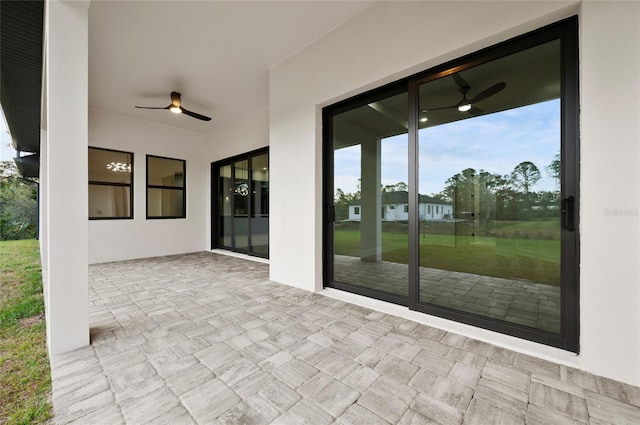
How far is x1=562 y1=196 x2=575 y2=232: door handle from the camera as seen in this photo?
→ 1862mm

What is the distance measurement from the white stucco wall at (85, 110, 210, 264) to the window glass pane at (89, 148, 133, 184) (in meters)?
0.16

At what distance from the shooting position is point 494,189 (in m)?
2.35

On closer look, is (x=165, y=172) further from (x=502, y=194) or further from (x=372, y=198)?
(x=502, y=194)

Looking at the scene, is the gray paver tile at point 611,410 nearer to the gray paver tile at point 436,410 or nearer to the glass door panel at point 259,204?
the gray paver tile at point 436,410

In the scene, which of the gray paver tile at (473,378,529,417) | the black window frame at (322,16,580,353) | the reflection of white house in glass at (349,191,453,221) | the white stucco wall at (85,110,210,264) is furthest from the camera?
the white stucco wall at (85,110,210,264)

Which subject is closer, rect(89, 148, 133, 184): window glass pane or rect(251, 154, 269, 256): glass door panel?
rect(89, 148, 133, 184): window glass pane

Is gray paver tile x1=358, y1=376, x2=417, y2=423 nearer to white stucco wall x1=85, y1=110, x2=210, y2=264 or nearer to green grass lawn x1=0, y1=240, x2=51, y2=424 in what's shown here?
green grass lawn x1=0, y1=240, x2=51, y2=424

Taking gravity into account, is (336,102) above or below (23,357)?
above

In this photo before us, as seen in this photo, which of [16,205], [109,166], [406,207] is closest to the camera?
[406,207]

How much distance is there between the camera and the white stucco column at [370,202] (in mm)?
3191

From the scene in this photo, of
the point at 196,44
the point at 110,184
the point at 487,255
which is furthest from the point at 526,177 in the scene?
the point at 110,184

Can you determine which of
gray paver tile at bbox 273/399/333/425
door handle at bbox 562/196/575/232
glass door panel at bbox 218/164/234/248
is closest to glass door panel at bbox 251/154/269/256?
glass door panel at bbox 218/164/234/248

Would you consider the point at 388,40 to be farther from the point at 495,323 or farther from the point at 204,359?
the point at 204,359

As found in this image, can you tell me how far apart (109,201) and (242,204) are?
116 inches
